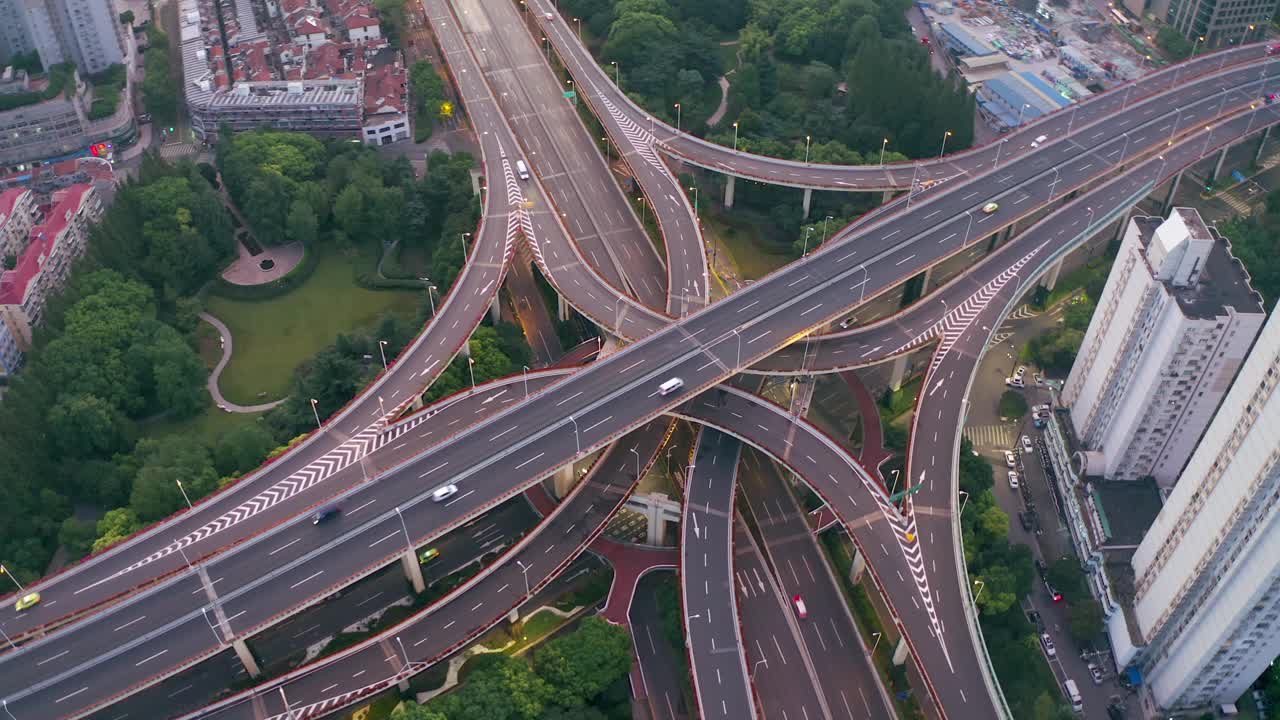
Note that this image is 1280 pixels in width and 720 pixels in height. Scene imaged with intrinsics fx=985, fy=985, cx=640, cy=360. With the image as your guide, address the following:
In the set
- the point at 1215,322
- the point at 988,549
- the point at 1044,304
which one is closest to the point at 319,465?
the point at 988,549

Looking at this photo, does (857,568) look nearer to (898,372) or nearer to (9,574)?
(898,372)

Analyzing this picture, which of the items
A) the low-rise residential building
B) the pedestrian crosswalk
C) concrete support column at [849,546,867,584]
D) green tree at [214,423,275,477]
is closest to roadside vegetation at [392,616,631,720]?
concrete support column at [849,546,867,584]

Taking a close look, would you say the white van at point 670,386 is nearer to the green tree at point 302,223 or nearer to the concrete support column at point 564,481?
the concrete support column at point 564,481

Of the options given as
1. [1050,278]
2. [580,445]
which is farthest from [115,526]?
[1050,278]

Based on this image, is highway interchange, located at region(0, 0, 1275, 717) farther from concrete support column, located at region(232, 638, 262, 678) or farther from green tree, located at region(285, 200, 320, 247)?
green tree, located at region(285, 200, 320, 247)

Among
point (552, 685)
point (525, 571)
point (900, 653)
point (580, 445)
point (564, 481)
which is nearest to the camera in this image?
point (552, 685)
